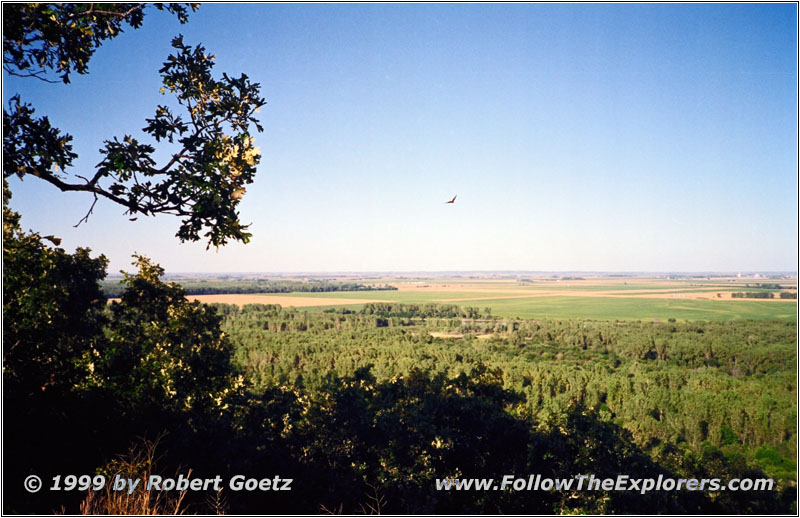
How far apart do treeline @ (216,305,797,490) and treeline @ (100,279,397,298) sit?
9.84ft

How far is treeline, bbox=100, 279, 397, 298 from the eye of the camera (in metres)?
13.4

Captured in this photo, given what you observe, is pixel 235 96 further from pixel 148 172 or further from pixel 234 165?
pixel 148 172

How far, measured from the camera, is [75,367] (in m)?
8.44

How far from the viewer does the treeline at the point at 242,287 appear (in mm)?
13367

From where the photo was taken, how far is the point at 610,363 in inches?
1518

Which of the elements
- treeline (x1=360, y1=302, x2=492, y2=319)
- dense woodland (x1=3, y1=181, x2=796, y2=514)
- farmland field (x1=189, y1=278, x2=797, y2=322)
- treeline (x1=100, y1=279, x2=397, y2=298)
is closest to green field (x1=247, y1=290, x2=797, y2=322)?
farmland field (x1=189, y1=278, x2=797, y2=322)

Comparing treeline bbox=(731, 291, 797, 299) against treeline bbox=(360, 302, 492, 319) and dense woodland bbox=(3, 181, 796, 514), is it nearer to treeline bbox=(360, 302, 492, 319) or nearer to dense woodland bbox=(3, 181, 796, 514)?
dense woodland bbox=(3, 181, 796, 514)

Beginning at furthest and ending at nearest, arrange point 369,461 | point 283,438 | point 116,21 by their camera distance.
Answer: point 283,438 → point 369,461 → point 116,21

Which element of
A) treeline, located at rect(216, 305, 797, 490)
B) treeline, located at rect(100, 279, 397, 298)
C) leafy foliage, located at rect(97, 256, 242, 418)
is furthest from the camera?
treeline, located at rect(216, 305, 797, 490)

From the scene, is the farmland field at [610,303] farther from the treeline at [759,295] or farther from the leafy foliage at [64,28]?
the leafy foliage at [64,28]

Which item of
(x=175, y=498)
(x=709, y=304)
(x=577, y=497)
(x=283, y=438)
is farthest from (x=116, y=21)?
(x=709, y=304)

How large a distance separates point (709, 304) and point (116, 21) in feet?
226

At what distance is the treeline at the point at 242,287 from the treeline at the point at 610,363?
2999 mm

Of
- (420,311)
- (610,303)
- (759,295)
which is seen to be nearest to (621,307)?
(610,303)
